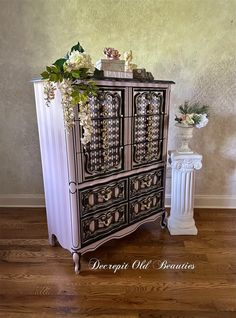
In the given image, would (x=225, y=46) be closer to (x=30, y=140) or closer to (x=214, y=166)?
(x=214, y=166)

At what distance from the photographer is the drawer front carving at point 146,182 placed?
6.54ft

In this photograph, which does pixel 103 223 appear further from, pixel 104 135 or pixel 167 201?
pixel 167 201

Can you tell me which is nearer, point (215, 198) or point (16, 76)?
point (16, 76)

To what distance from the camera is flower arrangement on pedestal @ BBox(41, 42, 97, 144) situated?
1384mm

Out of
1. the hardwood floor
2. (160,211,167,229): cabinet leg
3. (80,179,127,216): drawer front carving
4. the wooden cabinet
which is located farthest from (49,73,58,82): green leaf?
(160,211,167,229): cabinet leg

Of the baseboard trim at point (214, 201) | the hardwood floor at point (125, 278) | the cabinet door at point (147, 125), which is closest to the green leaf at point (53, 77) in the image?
the cabinet door at point (147, 125)

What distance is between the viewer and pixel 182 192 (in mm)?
2209

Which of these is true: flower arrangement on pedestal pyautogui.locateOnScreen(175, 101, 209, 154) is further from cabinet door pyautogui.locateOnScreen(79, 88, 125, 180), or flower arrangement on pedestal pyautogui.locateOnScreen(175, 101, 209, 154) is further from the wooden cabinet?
cabinet door pyautogui.locateOnScreen(79, 88, 125, 180)

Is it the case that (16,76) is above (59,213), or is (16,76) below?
above

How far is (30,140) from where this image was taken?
2598mm

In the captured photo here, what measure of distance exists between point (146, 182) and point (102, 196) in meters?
0.48

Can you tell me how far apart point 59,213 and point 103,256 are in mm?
532

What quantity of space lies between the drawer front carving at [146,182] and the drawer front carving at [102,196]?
94 mm

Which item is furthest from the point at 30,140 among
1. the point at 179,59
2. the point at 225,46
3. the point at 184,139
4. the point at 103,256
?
the point at 225,46
